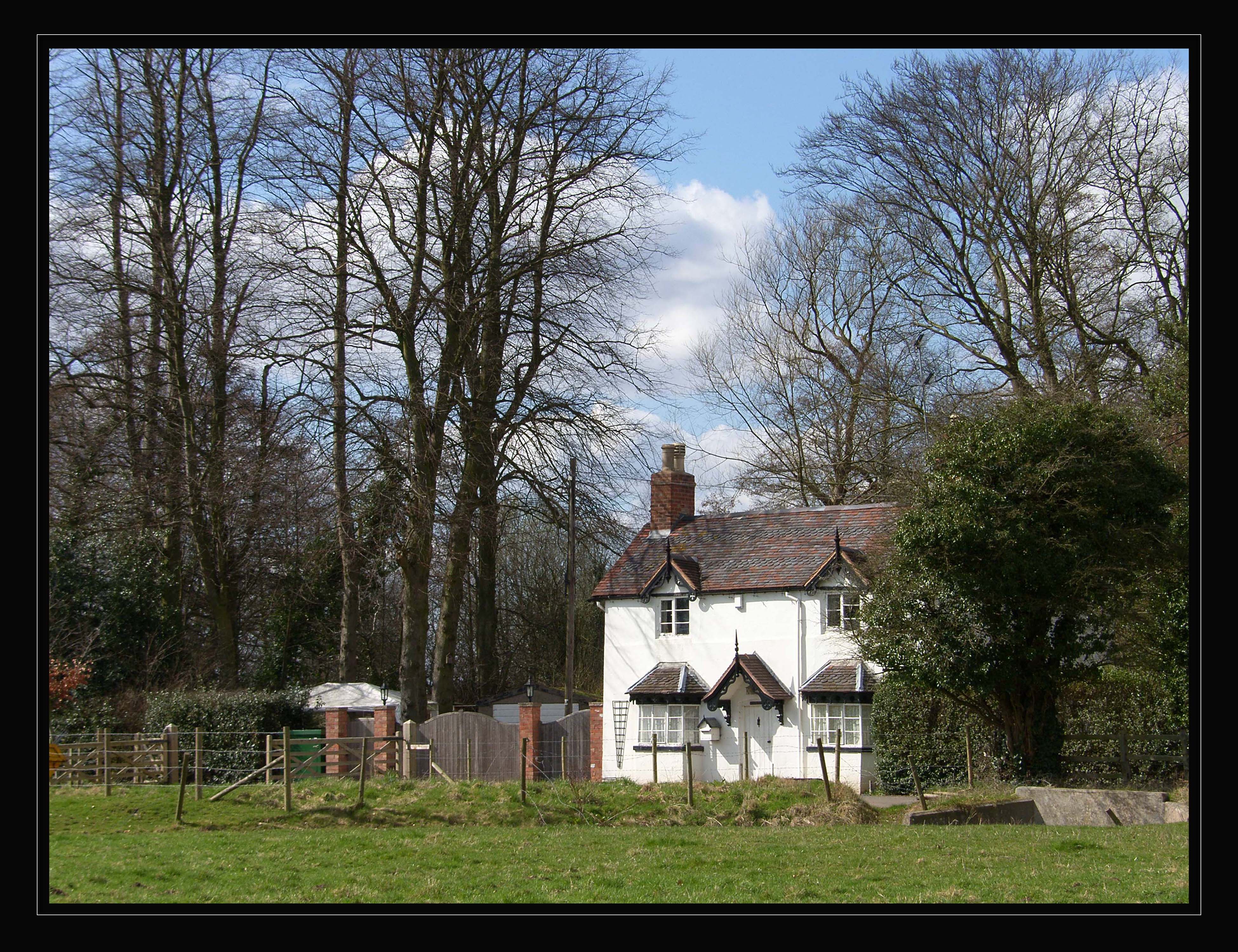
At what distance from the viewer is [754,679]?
98.0ft

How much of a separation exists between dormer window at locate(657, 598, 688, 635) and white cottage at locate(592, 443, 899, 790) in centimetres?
4

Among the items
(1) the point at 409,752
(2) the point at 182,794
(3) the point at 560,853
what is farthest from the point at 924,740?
(2) the point at 182,794

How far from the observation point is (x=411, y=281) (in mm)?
29875

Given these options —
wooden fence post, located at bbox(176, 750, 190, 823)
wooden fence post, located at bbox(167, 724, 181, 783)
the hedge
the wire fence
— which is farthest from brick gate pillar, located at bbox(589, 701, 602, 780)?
wooden fence post, located at bbox(176, 750, 190, 823)

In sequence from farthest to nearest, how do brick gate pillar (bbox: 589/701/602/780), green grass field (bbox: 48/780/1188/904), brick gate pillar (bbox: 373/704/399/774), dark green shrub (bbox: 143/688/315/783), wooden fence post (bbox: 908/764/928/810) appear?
brick gate pillar (bbox: 589/701/602/780) → brick gate pillar (bbox: 373/704/399/774) → dark green shrub (bbox: 143/688/315/783) → wooden fence post (bbox: 908/764/928/810) → green grass field (bbox: 48/780/1188/904)

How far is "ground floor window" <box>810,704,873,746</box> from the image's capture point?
28.4 m

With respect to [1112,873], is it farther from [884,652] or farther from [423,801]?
[423,801]

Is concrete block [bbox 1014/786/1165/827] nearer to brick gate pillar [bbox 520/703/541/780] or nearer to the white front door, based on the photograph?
the white front door

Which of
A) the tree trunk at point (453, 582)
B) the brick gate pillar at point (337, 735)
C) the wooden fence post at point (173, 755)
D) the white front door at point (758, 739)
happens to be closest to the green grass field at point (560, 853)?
the wooden fence post at point (173, 755)

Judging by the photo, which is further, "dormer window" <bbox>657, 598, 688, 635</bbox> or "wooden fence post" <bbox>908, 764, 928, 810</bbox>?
"dormer window" <bbox>657, 598, 688, 635</bbox>

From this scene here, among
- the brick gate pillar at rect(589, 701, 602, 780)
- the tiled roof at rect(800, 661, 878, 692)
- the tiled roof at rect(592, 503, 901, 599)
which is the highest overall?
the tiled roof at rect(592, 503, 901, 599)

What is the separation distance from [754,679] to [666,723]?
317 cm

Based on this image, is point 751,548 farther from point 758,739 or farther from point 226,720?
point 226,720
